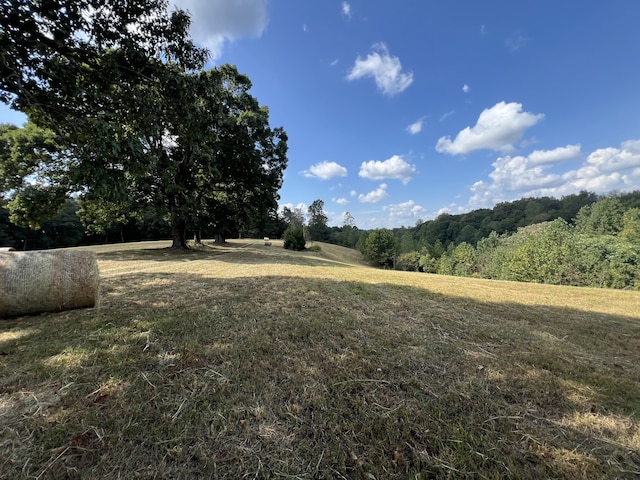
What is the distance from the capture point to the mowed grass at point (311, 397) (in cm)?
173

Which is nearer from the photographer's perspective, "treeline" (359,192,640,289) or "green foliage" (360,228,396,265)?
"treeline" (359,192,640,289)

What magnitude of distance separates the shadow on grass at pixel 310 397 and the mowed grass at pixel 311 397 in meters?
0.01

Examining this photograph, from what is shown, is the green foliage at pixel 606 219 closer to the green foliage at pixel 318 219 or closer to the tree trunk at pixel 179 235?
the green foliage at pixel 318 219

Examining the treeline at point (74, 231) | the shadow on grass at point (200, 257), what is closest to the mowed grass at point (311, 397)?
the shadow on grass at point (200, 257)

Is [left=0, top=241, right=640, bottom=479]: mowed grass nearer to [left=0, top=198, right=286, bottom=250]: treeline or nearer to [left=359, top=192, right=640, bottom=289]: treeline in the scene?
[left=0, top=198, right=286, bottom=250]: treeline

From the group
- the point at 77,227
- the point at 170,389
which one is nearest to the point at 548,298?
the point at 170,389

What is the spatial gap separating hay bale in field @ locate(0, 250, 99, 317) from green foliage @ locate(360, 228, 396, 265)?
47.3 m

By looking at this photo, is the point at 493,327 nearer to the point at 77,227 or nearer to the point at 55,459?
the point at 55,459

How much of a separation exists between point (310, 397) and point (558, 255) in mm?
42927

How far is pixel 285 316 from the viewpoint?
4426 mm

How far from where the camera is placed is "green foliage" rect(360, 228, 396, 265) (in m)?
50.1

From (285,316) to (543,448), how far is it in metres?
3.36

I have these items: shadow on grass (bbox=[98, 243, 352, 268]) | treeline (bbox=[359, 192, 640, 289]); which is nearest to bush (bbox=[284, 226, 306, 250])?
shadow on grass (bbox=[98, 243, 352, 268])

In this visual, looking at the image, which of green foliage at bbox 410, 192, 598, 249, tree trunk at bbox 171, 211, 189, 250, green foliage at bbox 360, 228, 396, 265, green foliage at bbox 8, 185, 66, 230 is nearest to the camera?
green foliage at bbox 8, 185, 66, 230
